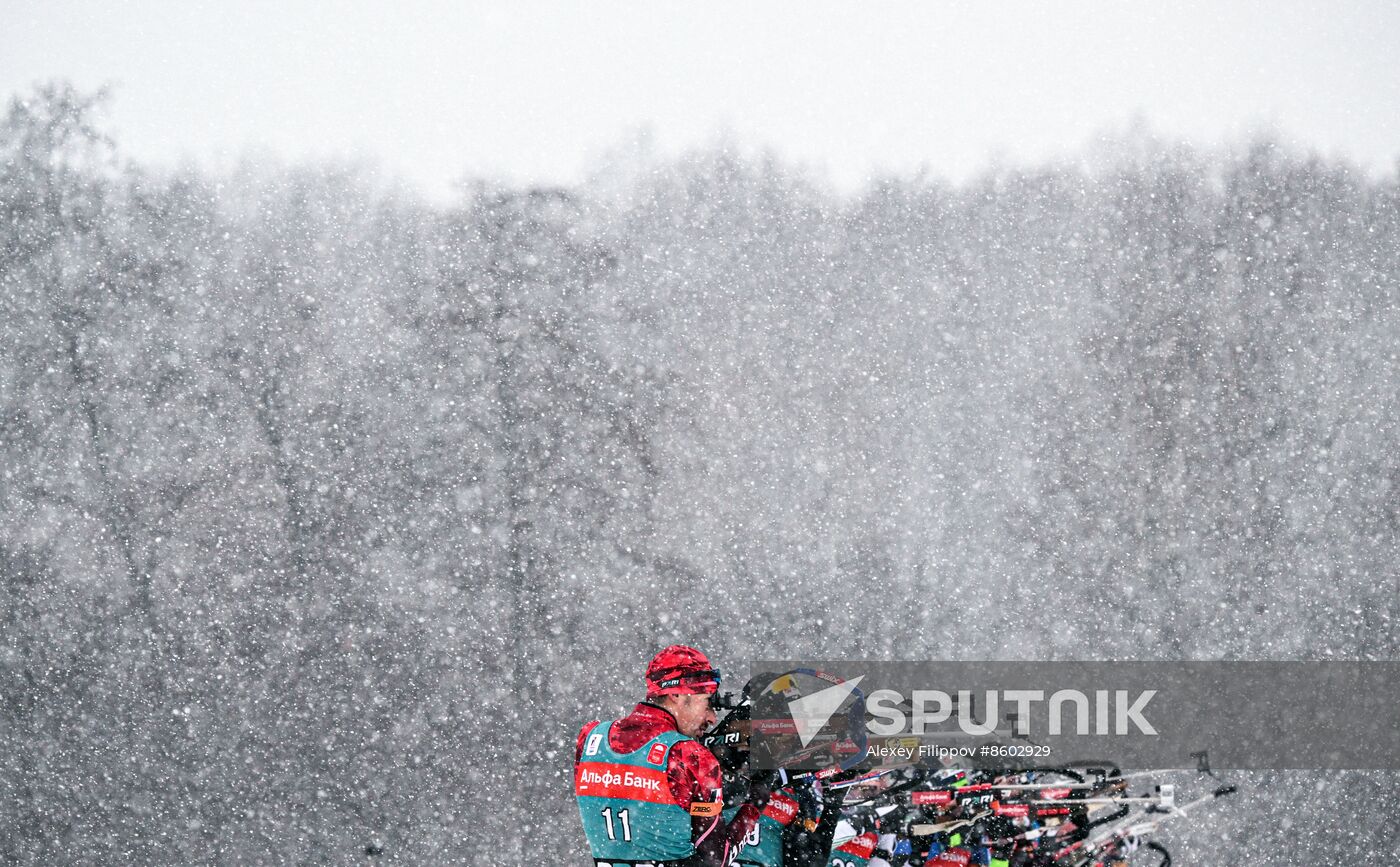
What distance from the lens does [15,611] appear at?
659cm

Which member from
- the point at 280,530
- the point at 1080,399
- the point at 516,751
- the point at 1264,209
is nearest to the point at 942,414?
the point at 1080,399

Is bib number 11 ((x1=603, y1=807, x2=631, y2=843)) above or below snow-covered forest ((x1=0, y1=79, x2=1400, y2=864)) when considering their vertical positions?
below

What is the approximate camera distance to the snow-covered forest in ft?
21.8

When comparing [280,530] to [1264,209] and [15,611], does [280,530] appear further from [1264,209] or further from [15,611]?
[1264,209]

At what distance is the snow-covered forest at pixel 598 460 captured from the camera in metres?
6.63

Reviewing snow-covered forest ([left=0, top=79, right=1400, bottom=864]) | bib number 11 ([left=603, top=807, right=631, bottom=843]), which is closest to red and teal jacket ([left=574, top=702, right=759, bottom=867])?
bib number 11 ([left=603, top=807, right=631, bottom=843])

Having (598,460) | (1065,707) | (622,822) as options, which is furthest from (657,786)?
(1065,707)

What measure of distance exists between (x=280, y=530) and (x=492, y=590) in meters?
1.65

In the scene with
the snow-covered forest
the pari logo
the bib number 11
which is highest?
the snow-covered forest

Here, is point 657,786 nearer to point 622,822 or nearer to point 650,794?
point 650,794

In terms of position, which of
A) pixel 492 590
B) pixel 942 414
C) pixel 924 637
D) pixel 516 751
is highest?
pixel 942 414

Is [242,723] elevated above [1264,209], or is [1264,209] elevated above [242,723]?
[1264,209]

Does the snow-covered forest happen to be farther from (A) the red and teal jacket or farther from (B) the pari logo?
(A) the red and teal jacket

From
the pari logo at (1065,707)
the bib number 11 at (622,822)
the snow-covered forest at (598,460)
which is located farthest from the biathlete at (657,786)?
the snow-covered forest at (598,460)
